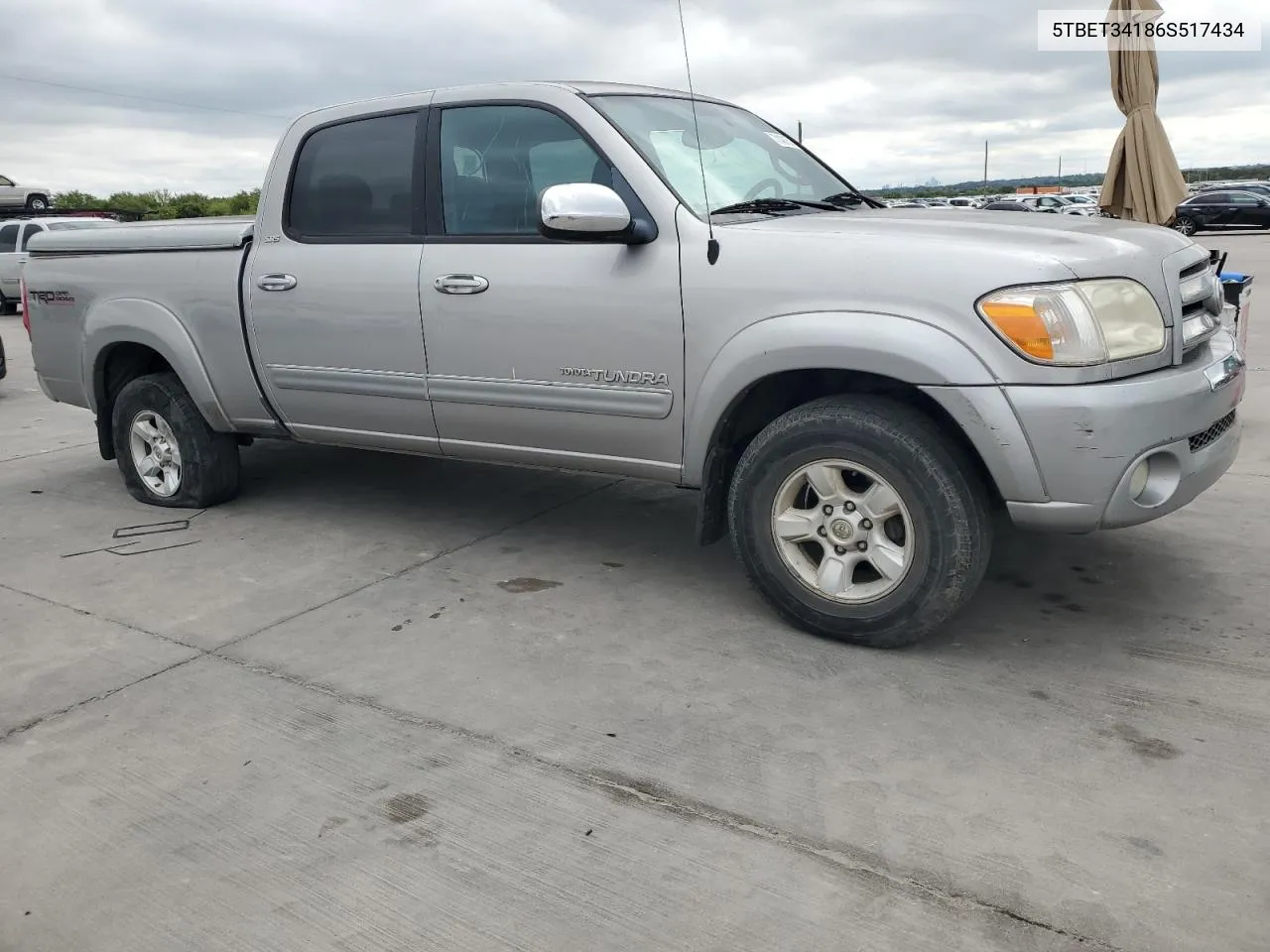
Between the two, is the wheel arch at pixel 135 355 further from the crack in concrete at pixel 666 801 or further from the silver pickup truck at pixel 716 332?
the crack in concrete at pixel 666 801

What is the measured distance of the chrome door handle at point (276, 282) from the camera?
4520 mm

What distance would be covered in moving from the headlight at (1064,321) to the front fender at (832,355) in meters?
0.13

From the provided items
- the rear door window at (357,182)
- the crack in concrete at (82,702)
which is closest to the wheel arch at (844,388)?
the rear door window at (357,182)

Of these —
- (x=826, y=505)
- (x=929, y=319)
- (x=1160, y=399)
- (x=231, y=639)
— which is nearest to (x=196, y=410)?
(x=231, y=639)

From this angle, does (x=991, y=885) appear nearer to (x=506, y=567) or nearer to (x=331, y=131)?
(x=506, y=567)

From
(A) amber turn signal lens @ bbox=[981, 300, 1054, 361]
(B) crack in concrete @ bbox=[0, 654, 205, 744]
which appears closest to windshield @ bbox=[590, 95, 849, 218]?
(A) amber turn signal lens @ bbox=[981, 300, 1054, 361]

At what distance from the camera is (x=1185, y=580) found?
12.7 feet

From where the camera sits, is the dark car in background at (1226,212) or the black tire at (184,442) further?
the dark car in background at (1226,212)

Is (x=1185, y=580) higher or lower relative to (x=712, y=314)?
lower

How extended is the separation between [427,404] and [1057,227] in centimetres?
241

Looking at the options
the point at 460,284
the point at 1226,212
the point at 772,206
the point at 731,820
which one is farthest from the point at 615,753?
the point at 1226,212

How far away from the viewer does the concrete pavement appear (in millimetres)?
2217

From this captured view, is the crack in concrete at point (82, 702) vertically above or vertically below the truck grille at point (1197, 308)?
below

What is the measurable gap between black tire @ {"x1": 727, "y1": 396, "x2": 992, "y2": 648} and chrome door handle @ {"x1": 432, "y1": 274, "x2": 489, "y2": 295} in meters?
1.22
